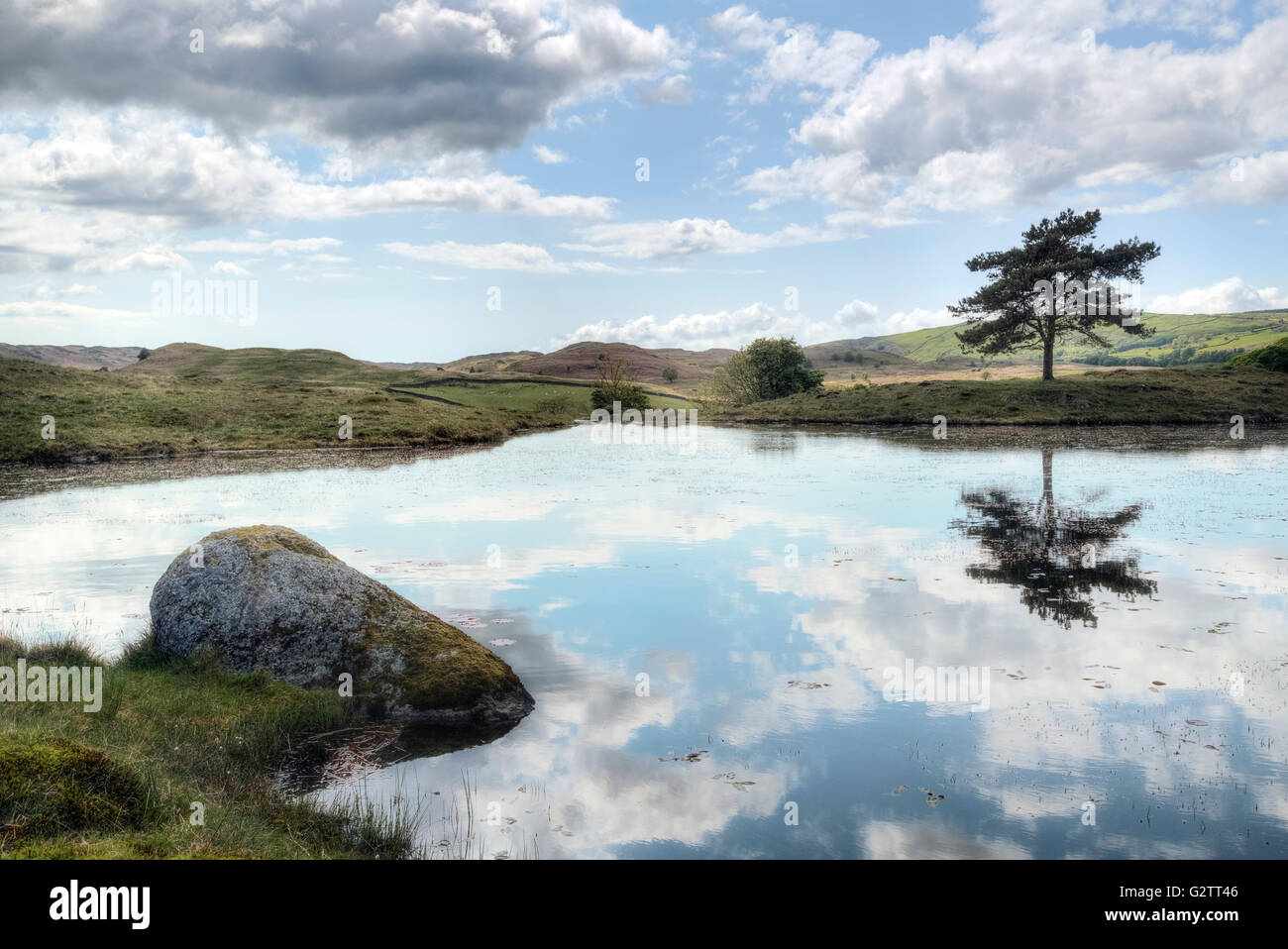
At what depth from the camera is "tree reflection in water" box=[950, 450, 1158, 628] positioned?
17438 millimetres

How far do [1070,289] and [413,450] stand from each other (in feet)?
201

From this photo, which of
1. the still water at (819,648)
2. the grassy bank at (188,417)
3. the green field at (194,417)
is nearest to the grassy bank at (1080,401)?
the green field at (194,417)

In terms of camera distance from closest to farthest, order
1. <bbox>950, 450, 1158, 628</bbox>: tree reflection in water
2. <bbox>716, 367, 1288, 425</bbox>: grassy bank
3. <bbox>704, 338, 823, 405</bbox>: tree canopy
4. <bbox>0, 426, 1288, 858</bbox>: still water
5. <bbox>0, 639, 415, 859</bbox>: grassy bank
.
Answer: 1. <bbox>0, 639, 415, 859</bbox>: grassy bank
2. <bbox>0, 426, 1288, 858</bbox>: still water
3. <bbox>950, 450, 1158, 628</bbox>: tree reflection in water
4. <bbox>716, 367, 1288, 425</bbox>: grassy bank
5. <bbox>704, 338, 823, 405</bbox>: tree canopy

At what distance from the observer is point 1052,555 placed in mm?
21641

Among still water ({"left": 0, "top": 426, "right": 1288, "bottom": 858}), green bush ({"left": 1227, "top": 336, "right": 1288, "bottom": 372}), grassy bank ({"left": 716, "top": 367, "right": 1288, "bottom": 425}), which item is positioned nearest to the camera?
still water ({"left": 0, "top": 426, "right": 1288, "bottom": 858})

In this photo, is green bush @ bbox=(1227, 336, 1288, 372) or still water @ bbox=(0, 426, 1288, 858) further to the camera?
green bush @ bbox=(1227, 336, 1288, 372)

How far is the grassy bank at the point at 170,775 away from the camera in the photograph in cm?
723

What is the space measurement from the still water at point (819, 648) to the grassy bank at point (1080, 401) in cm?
4830

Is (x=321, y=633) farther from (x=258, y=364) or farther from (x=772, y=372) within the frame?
(x=258, y=364)

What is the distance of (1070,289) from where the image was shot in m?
81.4

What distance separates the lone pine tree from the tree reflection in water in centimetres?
5740

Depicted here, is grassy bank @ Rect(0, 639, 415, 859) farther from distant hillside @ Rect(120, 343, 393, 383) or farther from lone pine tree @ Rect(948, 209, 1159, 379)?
distant hillside @ Rect(120, 343, 393, 383)

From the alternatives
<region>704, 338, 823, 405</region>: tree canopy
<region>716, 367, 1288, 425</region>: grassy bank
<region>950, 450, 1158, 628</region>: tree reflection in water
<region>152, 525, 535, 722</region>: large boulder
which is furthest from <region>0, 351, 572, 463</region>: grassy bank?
Answer: <region>950, 450, 1158, 628</region>: tree reflection in water

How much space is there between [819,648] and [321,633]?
25.1 feet
